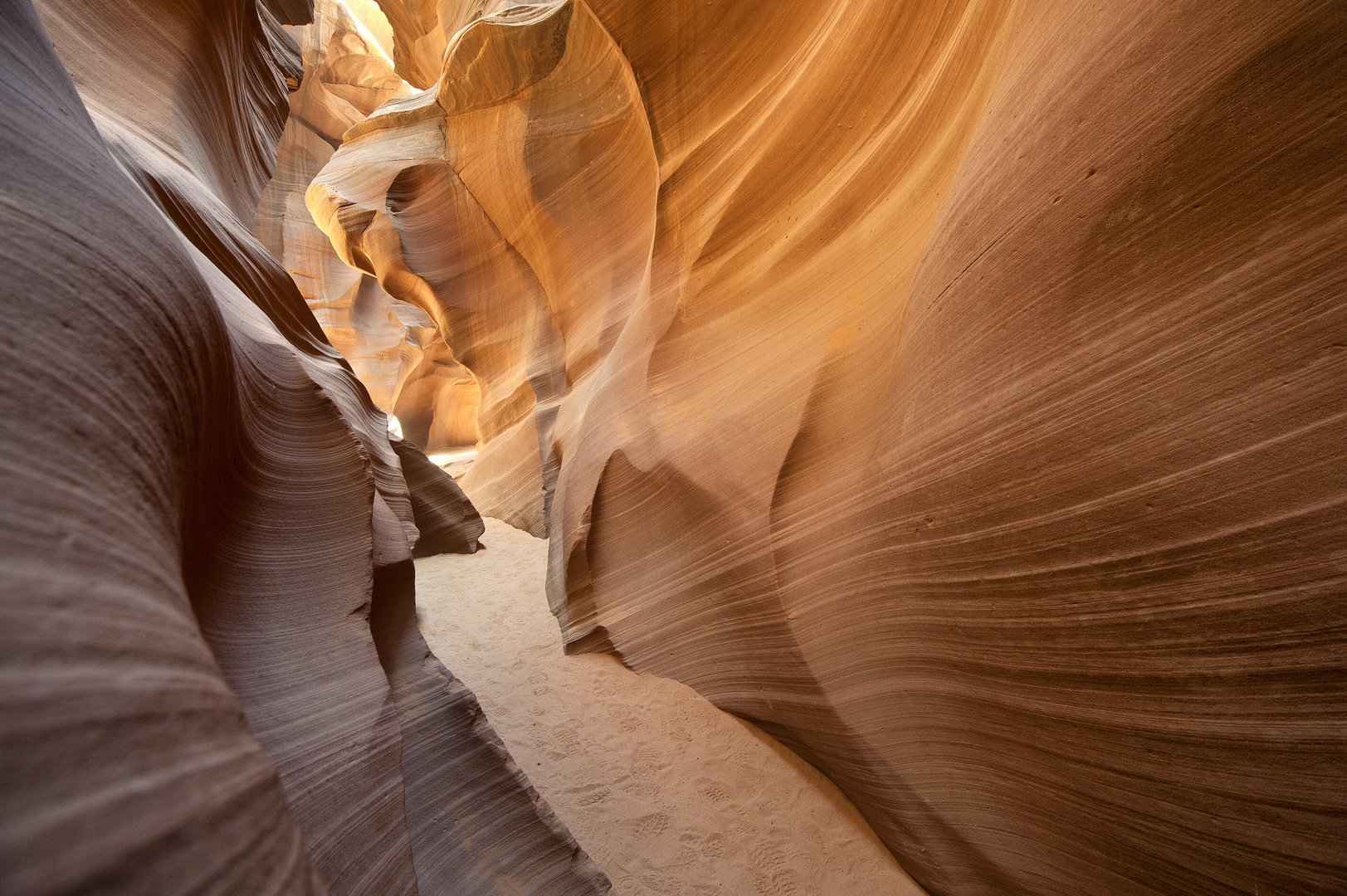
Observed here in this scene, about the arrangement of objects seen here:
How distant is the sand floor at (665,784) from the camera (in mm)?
2457

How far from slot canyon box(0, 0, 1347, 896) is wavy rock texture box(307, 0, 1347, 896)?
1 cm

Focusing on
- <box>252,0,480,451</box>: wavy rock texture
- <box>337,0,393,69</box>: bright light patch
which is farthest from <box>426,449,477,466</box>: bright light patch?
<box>337,0,393,69</box>: bright light patch

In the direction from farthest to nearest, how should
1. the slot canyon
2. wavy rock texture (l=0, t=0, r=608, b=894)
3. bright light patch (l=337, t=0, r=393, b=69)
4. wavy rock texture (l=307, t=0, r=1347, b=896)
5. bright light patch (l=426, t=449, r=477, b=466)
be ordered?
bright light patch (l=337, t=0, r=393, b=69)
bright light patch (l=426, t=449, r=477, b=466)
wavy rock texture (l=307, t=0, r=1347, b=896)
the slot canyon
wavy rock texture (l=0, t=0, r=608, b=894)

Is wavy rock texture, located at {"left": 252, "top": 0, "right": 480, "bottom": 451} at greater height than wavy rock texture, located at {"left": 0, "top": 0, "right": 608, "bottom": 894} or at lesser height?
greater

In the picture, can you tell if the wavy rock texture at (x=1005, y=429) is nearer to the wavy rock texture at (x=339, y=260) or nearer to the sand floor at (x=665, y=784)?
the sand floor at (x=665, y=784)

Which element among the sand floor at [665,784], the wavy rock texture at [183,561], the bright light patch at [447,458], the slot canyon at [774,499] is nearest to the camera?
the wavy rock texture at [183,561]

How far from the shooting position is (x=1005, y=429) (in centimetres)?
190

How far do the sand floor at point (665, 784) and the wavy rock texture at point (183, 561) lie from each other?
0.46 m

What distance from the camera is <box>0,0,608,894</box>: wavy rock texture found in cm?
78

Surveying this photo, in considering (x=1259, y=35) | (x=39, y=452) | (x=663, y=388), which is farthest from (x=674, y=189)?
(x=39, y=452)

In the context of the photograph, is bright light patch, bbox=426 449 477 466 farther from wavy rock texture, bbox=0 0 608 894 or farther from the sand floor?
wavy rock texture, bbox=0 0 608 894

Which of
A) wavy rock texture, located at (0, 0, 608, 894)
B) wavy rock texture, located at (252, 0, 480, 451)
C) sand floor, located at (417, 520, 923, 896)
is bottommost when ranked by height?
sand floor, located at (417, 520, 923, 896)

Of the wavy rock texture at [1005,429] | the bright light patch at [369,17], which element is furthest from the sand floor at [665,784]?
the bright light patch at [369,17]

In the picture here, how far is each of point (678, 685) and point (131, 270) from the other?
337cm
